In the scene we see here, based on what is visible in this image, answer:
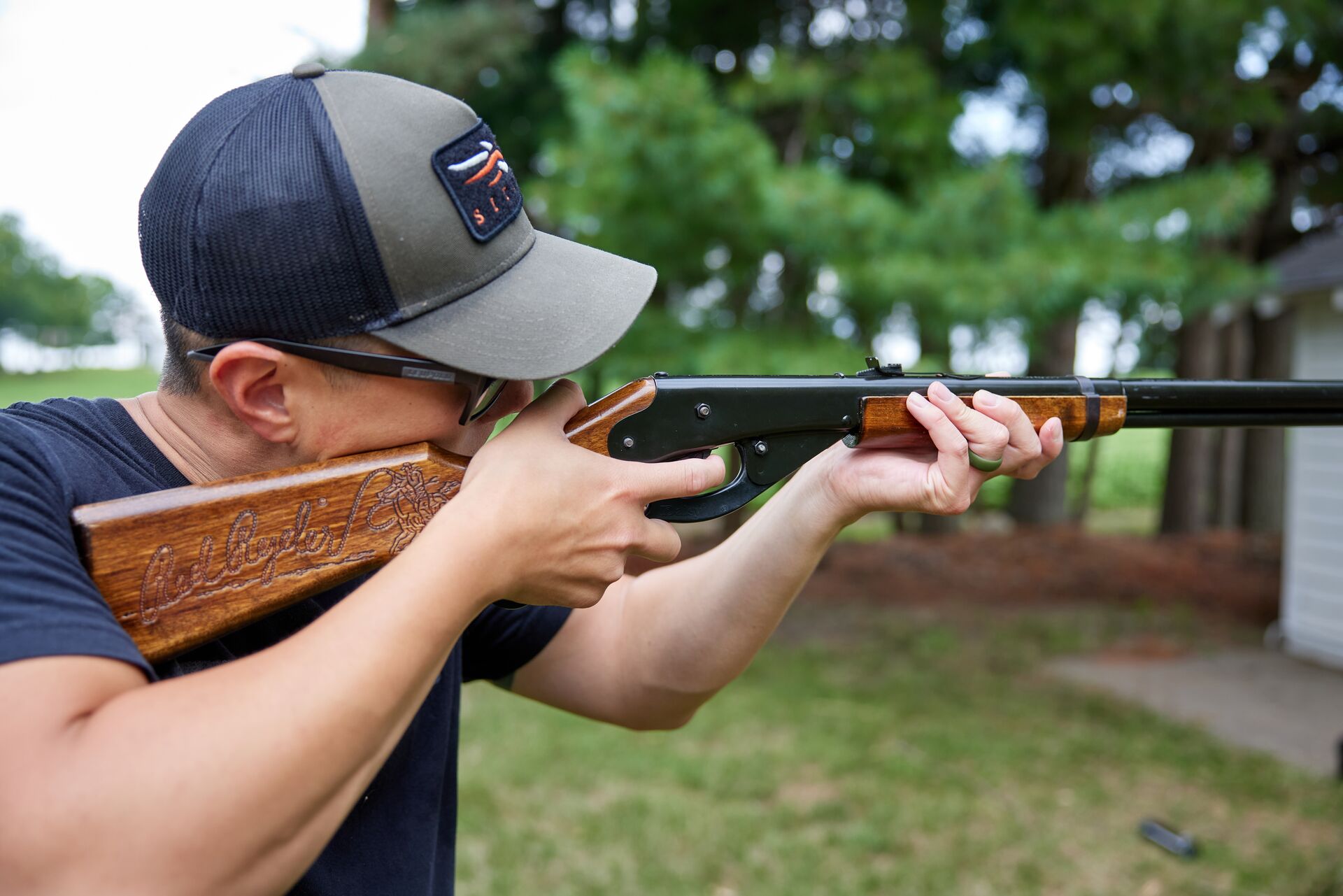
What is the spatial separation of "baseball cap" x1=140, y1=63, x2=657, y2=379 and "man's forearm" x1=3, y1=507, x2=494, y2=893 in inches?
16.0

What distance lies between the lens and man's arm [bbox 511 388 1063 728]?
194cm

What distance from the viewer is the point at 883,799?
213 inches

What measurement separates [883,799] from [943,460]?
4021 mm

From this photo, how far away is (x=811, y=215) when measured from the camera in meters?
6.16

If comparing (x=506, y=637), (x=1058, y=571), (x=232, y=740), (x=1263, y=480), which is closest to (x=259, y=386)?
(x=232, y=740)

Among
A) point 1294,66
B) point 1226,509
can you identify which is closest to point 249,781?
point 1294,66

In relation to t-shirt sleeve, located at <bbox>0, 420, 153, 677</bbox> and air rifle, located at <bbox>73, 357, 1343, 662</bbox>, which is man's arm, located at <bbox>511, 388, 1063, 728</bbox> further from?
t-shirt sleeve, located at <bbox>0, 420, 153, 677</bbox>

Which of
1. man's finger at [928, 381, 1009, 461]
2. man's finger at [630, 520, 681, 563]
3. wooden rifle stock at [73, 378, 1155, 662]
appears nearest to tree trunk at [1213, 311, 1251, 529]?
man's finger at [928, 381, 1009, 461]

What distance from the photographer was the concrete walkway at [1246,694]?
6.51m

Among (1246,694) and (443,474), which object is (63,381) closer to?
(443,474)

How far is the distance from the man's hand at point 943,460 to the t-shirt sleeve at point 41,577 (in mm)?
1300

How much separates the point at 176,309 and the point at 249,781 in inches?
27.6

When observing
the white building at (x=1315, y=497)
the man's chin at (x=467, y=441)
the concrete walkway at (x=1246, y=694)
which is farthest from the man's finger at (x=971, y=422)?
the white building at (x=1315, y=497)

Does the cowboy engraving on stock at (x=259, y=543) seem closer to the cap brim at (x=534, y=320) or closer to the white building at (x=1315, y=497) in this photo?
the cap brim at (x=534, y=320)
